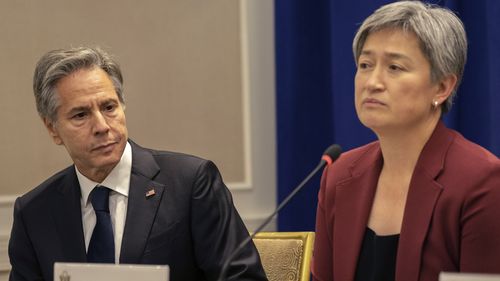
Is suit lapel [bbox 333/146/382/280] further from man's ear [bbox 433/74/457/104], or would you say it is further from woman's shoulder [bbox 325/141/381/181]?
man's ear [bbox 433/74/457/104]

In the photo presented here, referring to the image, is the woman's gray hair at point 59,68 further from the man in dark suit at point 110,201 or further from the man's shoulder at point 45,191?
the man's shoulder at point 45,191

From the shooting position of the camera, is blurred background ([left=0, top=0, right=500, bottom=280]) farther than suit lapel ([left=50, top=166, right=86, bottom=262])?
Yes

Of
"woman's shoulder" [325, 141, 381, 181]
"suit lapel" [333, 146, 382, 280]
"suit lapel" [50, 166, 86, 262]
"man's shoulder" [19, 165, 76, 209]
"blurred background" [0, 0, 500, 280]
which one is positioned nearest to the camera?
"suit lapel" [333, 146, 382, 280]

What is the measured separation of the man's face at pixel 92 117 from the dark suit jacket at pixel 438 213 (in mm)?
737

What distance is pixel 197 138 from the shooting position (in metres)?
4.27

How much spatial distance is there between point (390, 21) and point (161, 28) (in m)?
1.94

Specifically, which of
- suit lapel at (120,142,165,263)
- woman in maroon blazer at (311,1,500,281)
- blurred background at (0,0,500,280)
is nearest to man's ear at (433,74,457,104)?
woman in maroon blazer at (311,1,500,281)

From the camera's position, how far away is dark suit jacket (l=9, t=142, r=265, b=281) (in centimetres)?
268

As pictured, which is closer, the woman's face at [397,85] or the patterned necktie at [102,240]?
the woman's face at [397,85]

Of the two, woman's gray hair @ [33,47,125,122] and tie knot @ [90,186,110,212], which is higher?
woman's gray hair @ [33,47,125,122]

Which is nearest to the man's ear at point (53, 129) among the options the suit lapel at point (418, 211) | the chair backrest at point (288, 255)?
the chair backrest at point (288, 255)

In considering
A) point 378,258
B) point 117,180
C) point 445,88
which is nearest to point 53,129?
point 117,180

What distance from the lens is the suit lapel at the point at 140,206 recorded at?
2680 millimetres

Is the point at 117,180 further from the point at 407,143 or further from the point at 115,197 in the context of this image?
the point at 407,143
